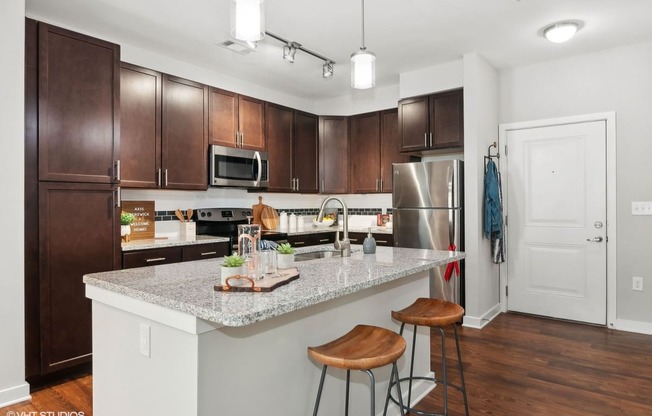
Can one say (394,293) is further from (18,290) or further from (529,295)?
(529,295)

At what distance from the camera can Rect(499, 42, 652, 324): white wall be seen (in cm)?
361

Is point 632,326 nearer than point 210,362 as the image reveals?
No

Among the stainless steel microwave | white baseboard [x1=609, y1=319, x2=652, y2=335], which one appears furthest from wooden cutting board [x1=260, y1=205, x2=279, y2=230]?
white baseboard [x1=609, y1=319, x2=652, y2=335]

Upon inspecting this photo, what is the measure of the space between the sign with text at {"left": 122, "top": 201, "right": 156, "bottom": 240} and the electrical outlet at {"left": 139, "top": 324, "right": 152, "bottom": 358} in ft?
7.62

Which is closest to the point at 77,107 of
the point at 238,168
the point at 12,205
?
the point at 12,205

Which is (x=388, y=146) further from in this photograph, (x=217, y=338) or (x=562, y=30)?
(x=217, y=338)

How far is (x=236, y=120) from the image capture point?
13.9 feet

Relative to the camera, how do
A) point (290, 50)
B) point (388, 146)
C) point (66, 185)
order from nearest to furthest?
point (66, 185)
point (290, 50)
point (388, 146)

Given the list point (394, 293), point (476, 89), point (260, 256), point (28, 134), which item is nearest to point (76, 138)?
point (28, 134)

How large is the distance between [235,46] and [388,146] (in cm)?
211

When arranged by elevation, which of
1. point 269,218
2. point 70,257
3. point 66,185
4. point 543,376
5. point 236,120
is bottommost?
point 543,376

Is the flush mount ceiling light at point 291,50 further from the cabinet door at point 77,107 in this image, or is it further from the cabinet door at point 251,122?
the cabinet door at point 77,107

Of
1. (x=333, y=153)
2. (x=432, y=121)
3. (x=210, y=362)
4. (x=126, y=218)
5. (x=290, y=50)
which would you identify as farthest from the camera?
(x=333, y=153)

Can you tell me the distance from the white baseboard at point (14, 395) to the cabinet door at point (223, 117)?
2.43 metres
